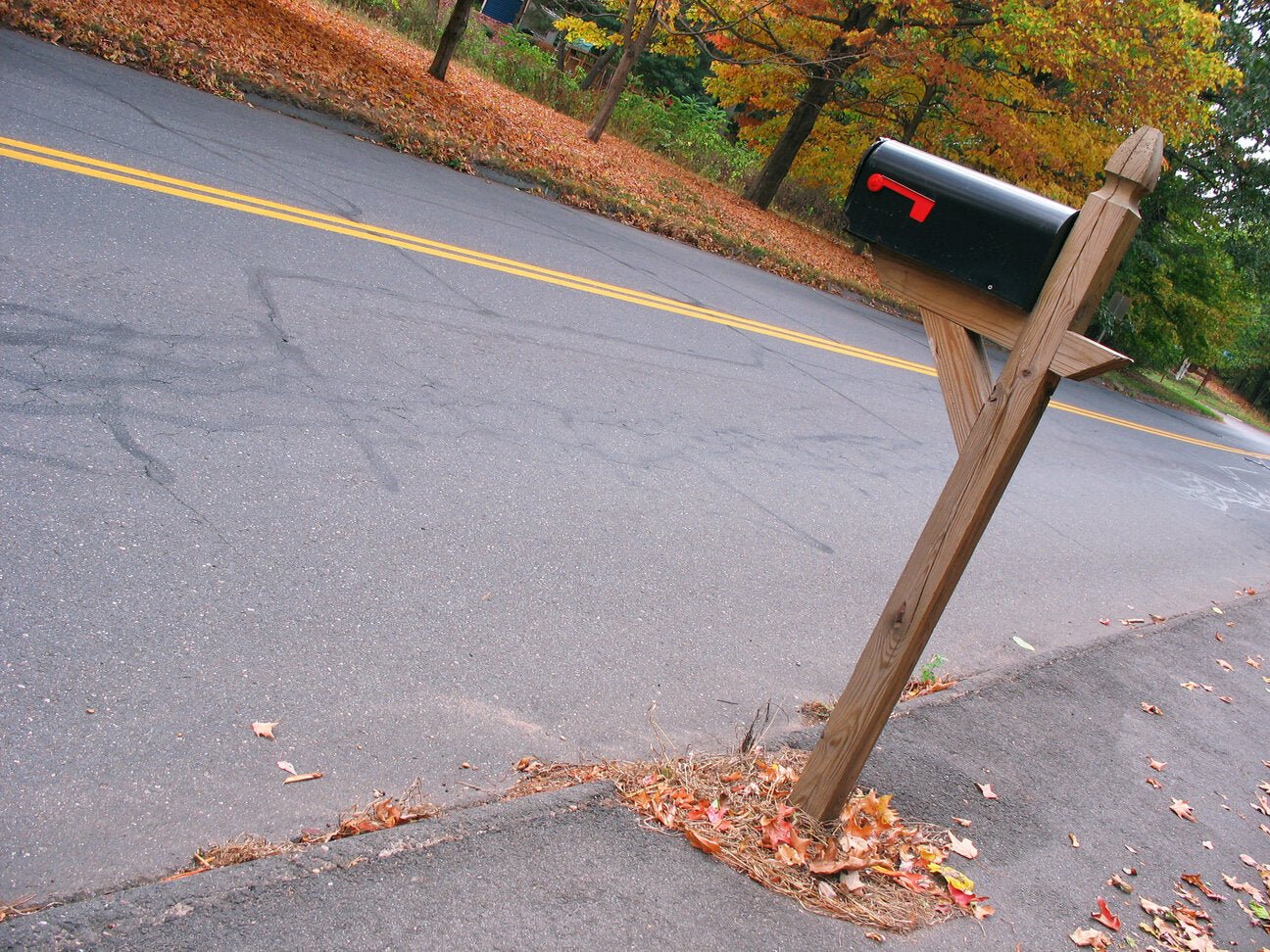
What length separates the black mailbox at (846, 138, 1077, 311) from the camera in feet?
9.83

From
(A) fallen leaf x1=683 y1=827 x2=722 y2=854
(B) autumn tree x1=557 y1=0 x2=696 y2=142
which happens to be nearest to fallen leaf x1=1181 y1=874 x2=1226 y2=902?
(A) fallen leaf x1=683 y1=827 x2=722 y2=854

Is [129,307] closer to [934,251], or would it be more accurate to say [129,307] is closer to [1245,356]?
[934,251]

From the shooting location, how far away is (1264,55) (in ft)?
75.4

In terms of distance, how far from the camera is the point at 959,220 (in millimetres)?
3029

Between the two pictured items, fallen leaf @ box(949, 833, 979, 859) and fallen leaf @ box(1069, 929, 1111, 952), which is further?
fallen leaf @ box(949, 833, 979, 859)

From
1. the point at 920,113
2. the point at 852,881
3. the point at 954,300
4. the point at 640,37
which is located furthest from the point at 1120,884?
the point at 920,113

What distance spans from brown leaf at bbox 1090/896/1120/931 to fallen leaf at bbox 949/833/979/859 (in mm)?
433

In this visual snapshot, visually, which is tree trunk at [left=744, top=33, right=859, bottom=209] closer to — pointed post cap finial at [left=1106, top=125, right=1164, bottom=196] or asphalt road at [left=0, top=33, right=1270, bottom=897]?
asphalt road at [left=0, top=33, right=1270, bottom=897]

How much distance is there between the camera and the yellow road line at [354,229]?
23.6 feet

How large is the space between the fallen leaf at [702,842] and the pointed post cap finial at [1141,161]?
7.72 ft

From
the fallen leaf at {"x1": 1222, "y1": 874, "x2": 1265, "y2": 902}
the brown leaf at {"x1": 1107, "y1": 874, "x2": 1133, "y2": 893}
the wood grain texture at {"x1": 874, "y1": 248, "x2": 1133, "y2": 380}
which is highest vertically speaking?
the wood grain texture at {"x1": 874, "y1": 248, "x2": 1133, "y2": 380}

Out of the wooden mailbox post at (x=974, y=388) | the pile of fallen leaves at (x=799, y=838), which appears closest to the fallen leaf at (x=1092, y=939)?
the pile of fallen leaves at (x=799, y=838)

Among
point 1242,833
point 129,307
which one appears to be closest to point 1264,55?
point 1242,833

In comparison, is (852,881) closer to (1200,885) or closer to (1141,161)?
(1200,885)
